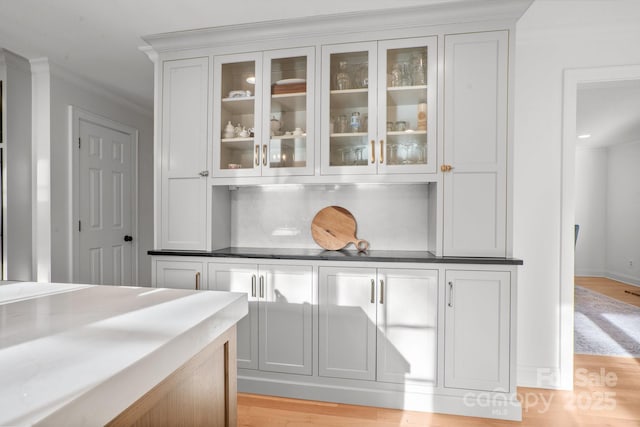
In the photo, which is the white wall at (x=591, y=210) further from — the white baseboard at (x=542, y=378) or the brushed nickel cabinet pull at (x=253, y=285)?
the brushed nickel cabinet pull at (x=253, y=285)

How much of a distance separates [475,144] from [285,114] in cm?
129

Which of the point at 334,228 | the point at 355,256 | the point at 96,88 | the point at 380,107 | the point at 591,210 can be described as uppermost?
the point at 96,88

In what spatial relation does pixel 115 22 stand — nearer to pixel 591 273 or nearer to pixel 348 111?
pixel 348 111

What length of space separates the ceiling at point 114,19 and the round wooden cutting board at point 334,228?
1359 mm

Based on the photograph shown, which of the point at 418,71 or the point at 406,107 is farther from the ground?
the point at 418,71

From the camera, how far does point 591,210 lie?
663cm

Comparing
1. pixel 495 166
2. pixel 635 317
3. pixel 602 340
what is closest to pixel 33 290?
pixel 495 166

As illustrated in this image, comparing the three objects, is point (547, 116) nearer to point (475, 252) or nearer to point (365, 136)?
point (475, 252)

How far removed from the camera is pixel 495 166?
6.93ft

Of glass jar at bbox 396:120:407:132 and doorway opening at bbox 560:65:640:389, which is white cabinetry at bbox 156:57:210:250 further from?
doorway opening at bbox 560:65:640:389

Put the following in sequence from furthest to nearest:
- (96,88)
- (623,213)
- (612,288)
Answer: (623,213) < (612,288) < (96,88)

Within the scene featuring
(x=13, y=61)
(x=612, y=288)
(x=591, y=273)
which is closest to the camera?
(x=13, y=61)

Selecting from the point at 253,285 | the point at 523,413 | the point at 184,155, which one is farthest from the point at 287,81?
the point at 523,413

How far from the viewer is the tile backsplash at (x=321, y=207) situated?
2568 millimetres
